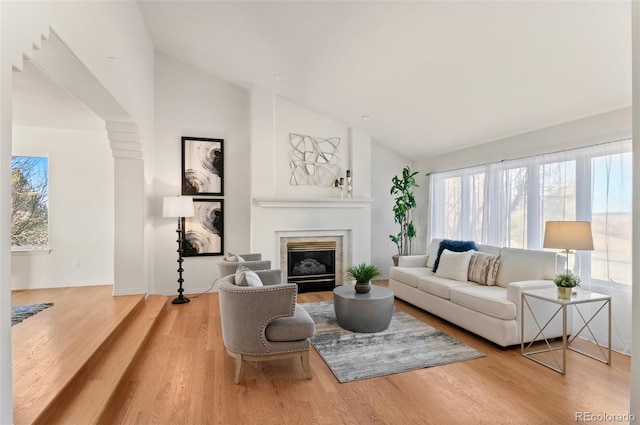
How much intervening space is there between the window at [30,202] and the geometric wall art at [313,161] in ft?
12.6

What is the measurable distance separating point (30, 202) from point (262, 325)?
183 inches

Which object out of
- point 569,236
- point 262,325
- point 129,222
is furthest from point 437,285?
point 129,222

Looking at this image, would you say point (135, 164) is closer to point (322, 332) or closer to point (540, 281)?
point (322, 332)

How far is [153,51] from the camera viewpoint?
5.07 meters

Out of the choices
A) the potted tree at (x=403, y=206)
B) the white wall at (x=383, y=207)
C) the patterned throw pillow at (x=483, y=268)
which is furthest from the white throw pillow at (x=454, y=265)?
the white wall at (x=383, y=207)

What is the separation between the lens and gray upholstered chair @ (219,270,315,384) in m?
2.53

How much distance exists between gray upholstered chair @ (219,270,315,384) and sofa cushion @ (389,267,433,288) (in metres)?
2.36

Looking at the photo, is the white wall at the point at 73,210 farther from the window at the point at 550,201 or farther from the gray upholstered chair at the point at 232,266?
the window at the point at 550,201

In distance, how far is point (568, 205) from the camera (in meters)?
3.65

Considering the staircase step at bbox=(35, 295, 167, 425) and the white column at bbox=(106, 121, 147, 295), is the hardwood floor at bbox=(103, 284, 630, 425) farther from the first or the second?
the white column at bbox=(106, 121, 147, 295)

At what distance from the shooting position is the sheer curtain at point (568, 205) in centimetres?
312

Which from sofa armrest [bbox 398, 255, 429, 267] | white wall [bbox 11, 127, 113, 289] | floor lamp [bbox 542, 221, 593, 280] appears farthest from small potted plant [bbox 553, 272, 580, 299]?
white wall [bbox 11, 127, 113, 289]

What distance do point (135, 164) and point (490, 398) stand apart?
4.62m

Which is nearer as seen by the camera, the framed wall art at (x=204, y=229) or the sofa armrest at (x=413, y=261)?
the sofa armrest at (x=413, y=261)
